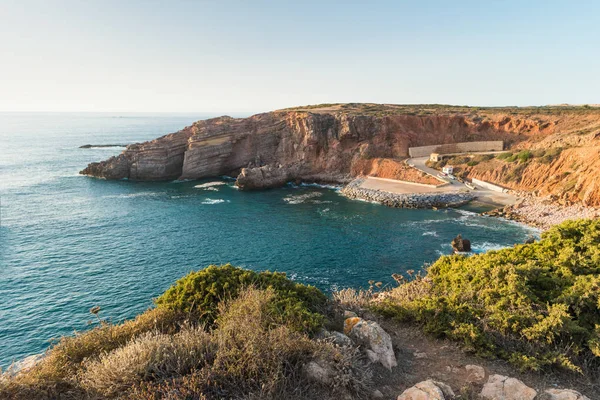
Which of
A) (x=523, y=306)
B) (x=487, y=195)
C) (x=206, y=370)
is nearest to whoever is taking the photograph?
(x=206, y=370)

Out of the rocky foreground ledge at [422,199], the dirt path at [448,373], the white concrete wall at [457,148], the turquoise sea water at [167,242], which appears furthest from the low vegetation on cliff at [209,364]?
the white concrete wall at [457,148]

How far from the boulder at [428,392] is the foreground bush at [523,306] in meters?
2.13

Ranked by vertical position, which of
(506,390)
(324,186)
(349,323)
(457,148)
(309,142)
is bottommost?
(324,186)

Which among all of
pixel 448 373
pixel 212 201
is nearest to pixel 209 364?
pixel 448 373

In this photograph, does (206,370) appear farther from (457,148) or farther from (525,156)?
(457,148)

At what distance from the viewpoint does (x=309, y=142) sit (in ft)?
205

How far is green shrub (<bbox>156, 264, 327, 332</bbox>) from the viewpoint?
9617 mm

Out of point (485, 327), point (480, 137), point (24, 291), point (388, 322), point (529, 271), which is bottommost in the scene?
point (24, 291)

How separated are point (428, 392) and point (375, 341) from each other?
1.84 meters

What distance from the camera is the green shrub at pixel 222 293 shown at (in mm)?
9617

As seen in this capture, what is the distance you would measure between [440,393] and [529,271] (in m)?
6.43

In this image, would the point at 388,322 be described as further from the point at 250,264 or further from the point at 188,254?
the point at 188,254

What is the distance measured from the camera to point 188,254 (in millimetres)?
29266

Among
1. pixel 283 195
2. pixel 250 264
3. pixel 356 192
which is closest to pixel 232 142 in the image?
pixel 283 195
